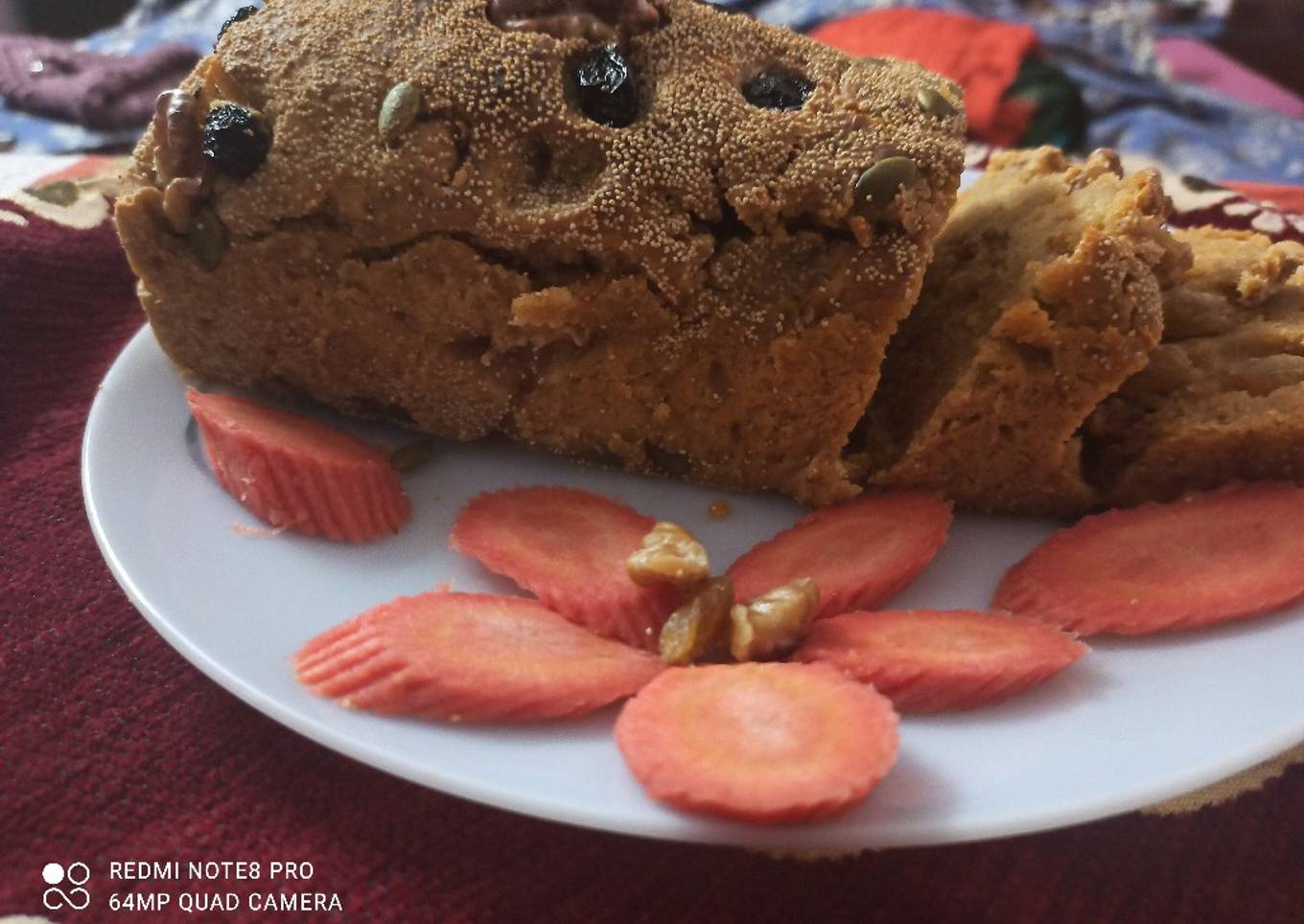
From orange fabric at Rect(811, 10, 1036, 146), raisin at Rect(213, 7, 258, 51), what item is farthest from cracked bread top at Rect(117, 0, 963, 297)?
orange fabric at Rect(811, 10, 1036, 146)

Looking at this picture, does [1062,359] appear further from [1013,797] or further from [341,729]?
[341,729]

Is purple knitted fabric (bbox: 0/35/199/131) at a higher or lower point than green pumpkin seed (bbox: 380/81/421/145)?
lower

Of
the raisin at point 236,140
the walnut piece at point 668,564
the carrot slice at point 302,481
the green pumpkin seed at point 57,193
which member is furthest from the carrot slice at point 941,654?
the green pumpkin seed at point 57,193

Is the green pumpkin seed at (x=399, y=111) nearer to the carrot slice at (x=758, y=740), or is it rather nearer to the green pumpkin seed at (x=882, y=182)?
the green pumpkin seed at (x=882, y=182)

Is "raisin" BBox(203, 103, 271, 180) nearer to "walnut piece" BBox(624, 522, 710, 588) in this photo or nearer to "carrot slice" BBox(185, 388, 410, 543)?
"carrot slice" BBox(185, 388, 410, 543)

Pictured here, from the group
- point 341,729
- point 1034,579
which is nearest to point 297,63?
point 341,729

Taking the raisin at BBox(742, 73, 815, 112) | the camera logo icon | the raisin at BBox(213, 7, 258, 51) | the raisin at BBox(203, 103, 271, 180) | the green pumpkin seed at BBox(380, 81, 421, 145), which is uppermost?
the raisin at BBox(742, 73, 815, 112)

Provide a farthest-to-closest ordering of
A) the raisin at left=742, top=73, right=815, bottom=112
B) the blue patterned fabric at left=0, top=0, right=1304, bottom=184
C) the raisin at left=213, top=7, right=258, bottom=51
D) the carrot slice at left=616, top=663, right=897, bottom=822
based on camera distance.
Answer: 1. the blue patterned fabric at left=0, top=0, right=1304, bottom=184
2. the raisin at left=213, top=7, right=258, bottom=51
3. the raisin at left=742, top=73, right=815, bottom=112
4. the carrot slice at left=616, top=663, right=897, bottom=822
